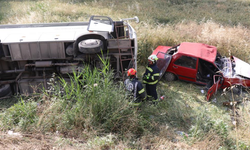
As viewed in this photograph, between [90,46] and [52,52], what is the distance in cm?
118

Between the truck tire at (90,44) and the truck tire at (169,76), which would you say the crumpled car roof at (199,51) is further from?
the truck tire at (90,44)

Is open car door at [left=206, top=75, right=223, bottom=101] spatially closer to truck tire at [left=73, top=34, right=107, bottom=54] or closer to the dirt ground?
truck tire at [left=73, top=34, right=107, bottom=54]

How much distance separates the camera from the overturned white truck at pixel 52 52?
5.36 m

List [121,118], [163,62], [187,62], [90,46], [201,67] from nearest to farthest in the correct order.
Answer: [121,118] < [90,46] < [187,62] < [163,62] < [201,67]

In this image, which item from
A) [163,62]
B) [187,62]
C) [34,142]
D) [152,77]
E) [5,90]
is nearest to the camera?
[34,142]

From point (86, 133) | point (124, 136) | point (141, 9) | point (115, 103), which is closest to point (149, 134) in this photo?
point (124, 136)

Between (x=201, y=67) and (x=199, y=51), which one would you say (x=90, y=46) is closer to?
(x=199, y=51)

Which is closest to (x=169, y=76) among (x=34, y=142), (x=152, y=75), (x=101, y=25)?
(x=152, y=75)

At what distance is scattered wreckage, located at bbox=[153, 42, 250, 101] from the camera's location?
649 cm

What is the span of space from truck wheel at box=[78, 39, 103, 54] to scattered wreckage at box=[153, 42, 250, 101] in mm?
2680

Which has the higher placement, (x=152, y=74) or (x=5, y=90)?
(x=152, y=74)

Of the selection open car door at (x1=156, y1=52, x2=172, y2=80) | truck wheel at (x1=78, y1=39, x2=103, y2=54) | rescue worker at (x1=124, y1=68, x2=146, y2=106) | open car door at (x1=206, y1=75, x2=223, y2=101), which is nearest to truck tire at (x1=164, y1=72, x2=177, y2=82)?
open car door at (x1=156, y1=52, x2=172, y2=80)

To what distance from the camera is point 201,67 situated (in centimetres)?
729

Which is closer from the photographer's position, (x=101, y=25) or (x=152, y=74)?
(x=152, y=74)
